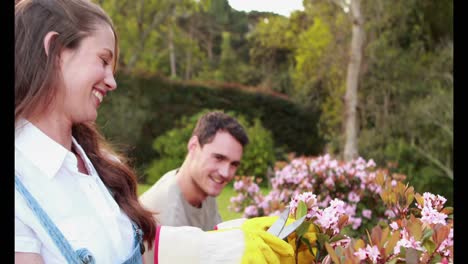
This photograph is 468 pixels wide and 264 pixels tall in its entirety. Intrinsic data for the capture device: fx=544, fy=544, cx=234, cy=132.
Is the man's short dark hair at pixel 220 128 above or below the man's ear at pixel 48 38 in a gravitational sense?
below

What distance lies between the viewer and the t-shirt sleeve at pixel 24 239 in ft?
3.49

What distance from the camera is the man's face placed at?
2787 mm

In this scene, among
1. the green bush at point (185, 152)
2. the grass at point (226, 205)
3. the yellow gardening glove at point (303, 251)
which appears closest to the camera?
the yellow gardening glove at point (303, 251)

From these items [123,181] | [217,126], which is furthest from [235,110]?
[123,181]

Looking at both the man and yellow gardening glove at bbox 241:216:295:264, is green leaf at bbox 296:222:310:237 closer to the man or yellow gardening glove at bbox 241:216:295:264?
yellow gardening glove at bbox 241:216:295:264

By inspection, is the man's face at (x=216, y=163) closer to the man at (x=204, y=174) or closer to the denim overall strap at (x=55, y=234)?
the man at (x=204, y=174)

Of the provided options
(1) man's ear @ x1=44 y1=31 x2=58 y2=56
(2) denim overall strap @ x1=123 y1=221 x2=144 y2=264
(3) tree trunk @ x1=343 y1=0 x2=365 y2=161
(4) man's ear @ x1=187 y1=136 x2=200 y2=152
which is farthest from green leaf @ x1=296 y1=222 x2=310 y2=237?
(3) tree trunk @ x1=343 y1=0 x2=365 y2=161

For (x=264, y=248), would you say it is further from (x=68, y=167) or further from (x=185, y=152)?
(x=185, y=152)

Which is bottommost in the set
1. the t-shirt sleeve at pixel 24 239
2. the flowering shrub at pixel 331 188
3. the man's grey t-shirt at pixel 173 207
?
the flowering shrub at pixel 331 188

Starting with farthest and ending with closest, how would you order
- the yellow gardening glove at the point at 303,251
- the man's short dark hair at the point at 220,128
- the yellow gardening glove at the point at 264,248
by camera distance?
1. the man's short dark hair at the point at 220,128
2. the yellow gardening glove at the point at 303,251
3. the yellow gardening glove at the point at 264,248

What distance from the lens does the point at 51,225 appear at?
1.13m

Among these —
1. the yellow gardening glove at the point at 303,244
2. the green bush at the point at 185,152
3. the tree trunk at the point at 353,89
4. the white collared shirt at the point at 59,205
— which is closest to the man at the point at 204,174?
the white collared shirt at the point at 59,205

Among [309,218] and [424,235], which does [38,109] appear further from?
[424,235]

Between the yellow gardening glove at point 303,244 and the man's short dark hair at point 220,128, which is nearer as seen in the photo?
the yellow gardening glove at point 303,244
